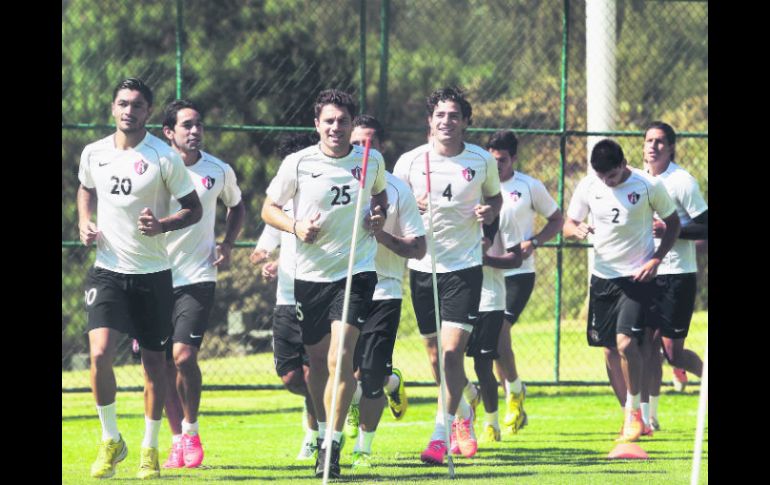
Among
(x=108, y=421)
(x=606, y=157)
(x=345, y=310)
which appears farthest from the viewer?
(x=606, y=157)

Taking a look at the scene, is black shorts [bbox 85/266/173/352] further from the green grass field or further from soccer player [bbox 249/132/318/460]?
soccer player [bbox 249/132/318/460]

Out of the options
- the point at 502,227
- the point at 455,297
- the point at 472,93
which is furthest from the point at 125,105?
the point at 472,93

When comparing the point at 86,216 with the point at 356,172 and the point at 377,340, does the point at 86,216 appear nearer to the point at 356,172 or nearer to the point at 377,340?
the point at 356,172

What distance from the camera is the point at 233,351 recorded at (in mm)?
20078

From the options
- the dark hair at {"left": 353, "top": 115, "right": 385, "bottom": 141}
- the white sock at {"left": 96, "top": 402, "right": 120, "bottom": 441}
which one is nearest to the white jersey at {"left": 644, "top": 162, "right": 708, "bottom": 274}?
the dark hair at {"left": 353, "top": 115, "right": 385, "bottom": 141}

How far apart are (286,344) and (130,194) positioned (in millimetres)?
1894

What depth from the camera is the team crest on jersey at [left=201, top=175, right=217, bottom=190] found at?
11.7 meters

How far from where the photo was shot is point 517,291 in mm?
13742

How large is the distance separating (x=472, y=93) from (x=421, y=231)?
65.6 feet

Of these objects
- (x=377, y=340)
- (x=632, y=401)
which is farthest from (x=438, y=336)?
(x=632, y=401)

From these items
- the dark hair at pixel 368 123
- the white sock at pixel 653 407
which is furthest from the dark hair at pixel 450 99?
the white sock at pixel 653 407

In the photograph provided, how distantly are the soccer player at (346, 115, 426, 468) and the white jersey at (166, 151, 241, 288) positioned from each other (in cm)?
139

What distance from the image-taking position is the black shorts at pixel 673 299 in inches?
516
